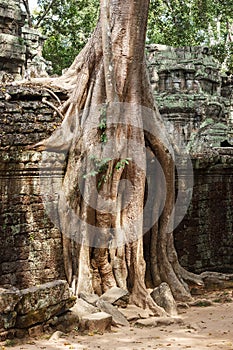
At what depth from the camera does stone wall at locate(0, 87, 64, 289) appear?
682 cm

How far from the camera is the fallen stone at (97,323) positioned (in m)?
5.92

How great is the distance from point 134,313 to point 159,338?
893mm

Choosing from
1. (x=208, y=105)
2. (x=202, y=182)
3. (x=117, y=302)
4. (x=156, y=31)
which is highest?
(x=156, y=31)

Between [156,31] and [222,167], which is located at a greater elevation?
[156,31]

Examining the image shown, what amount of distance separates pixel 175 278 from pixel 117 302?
109cm

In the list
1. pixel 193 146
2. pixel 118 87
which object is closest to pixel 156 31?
pixel 193 146

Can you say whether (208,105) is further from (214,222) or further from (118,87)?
(118,87)

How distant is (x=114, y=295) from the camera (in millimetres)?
6887

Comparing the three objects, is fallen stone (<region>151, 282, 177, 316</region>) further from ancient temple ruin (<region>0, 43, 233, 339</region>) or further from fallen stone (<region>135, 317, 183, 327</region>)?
ancient temple ruin (<region>0, 43, 233, 339</region>)

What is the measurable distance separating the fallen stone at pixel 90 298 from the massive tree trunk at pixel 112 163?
11cm

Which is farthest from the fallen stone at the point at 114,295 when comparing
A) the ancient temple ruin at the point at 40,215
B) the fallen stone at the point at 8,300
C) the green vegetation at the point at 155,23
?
the green vegetation at the point at 155,23

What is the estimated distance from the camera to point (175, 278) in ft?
25.1

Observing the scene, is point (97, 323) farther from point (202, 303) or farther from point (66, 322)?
point (202, 303)

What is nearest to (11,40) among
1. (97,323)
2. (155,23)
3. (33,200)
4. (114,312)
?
(33,200)
